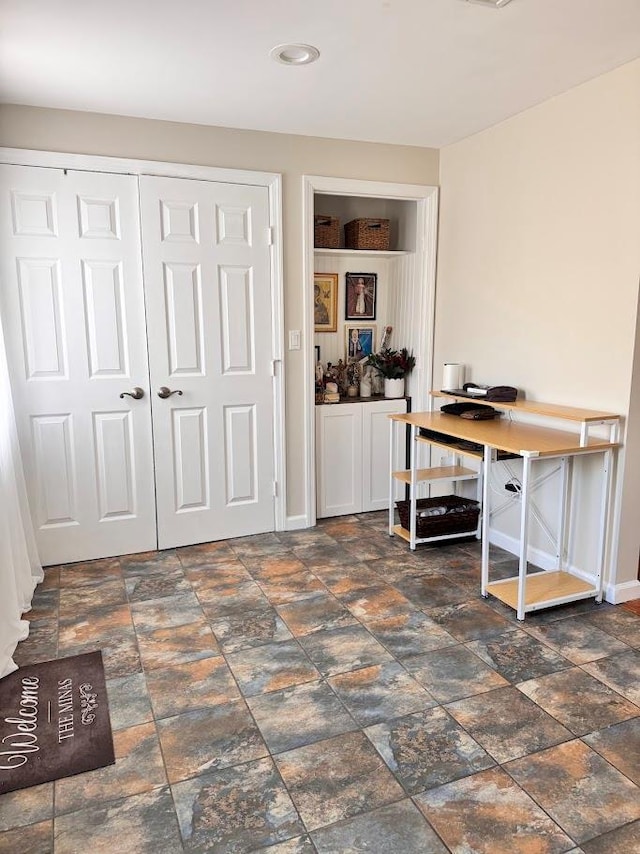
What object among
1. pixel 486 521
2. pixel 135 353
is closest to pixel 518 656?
pixel 486 521

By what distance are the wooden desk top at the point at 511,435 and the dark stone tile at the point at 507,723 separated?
0.99m

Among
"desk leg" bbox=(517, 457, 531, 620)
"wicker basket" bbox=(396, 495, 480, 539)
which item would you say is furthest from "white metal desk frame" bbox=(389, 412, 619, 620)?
"wicker basket" bbox=(396, 495, 480, 539)

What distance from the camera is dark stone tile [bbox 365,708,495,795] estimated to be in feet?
6.01

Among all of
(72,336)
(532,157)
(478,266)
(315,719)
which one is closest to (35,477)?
(72,336)

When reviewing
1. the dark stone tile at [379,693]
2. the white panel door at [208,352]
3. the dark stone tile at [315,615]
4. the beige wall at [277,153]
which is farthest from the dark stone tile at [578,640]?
the white panel door at [208,352]

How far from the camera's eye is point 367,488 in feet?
14.1

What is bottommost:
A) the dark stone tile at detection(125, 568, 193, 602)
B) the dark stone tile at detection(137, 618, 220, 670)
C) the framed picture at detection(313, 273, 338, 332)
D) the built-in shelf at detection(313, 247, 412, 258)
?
the dark stone tile at detection(125, 568, 193, 602)

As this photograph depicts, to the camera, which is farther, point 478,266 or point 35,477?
point 478,266

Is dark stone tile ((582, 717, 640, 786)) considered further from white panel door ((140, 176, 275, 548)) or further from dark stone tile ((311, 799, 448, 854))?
white panel door ((140, 176, 275, 548))

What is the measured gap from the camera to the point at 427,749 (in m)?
1.94

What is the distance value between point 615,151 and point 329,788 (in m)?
2.82

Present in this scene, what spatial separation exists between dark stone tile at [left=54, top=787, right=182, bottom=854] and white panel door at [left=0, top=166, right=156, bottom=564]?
1.98 meters

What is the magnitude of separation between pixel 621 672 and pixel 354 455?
2.20 m

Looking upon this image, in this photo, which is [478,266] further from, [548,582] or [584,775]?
[584,775]
